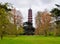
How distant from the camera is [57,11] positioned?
43.8m

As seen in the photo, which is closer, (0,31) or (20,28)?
(0,31)

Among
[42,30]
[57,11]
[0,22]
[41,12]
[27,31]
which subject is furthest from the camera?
[27,31]

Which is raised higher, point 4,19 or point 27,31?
point 4,19

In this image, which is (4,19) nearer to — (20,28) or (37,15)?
(20,28)

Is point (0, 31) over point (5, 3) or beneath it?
beneath

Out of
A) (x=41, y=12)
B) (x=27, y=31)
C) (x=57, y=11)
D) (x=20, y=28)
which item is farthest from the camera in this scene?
(x=27, y=31)

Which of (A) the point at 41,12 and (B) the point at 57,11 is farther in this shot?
(A) the point at 41,12

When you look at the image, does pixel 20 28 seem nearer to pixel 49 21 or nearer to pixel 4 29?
pixel 49 21

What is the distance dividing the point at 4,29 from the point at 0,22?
250 centimetres

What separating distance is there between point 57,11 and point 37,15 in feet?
182

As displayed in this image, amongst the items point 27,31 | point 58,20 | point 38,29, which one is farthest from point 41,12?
point 58,20

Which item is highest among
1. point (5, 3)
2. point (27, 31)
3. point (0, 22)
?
point (5, 3)

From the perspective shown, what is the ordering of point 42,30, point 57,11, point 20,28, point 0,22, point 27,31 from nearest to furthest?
point 57,11 → point 0,22 → point 20,28 → point 42,30 → point 27,31

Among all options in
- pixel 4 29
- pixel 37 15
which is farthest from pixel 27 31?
pixel 4 29
